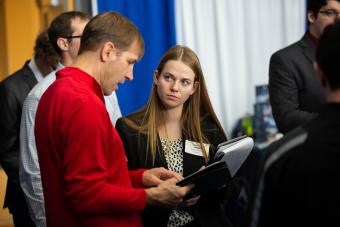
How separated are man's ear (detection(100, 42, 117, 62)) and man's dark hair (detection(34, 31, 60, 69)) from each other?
1.42 m

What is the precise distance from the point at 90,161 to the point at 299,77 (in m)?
1.33

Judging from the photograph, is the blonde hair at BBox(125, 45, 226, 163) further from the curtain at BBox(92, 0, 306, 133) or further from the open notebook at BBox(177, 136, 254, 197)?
the curtain at BBox(92, 0, 306, 133)

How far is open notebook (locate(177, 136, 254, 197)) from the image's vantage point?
1.80 m

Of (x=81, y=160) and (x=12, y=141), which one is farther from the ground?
(x=81, y=160)

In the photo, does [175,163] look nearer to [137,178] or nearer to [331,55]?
[137,178]

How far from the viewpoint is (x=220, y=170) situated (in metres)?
1.80

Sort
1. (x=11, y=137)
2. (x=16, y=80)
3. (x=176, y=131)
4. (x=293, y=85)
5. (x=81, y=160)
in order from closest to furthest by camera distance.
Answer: (x=81, y=160) < (x=176, y=131) < (x=293, y=85) < (x=11, y=137) < (x=16, y=80)

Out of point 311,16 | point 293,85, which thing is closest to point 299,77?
point 293,85

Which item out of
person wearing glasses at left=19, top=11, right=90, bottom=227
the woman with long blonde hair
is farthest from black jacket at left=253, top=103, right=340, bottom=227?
person wearing glasses at left=19, top=11, right=90, bottom=227

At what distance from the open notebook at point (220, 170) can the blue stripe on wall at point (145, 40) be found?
96.3 inches

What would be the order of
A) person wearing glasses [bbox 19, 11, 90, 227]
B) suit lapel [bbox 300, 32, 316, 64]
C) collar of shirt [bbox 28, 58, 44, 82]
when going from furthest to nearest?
collar of shirt [bbox 28, 58, 44, 82]
suit lapel [bbox 300, 32, 316, 64]
person wearing glasses [bbox 19, 11, 90, 227]

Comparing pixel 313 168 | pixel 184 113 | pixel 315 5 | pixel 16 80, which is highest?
pixel 315 5

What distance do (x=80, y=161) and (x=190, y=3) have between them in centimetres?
338

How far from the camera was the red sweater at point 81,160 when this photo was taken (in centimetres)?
155
